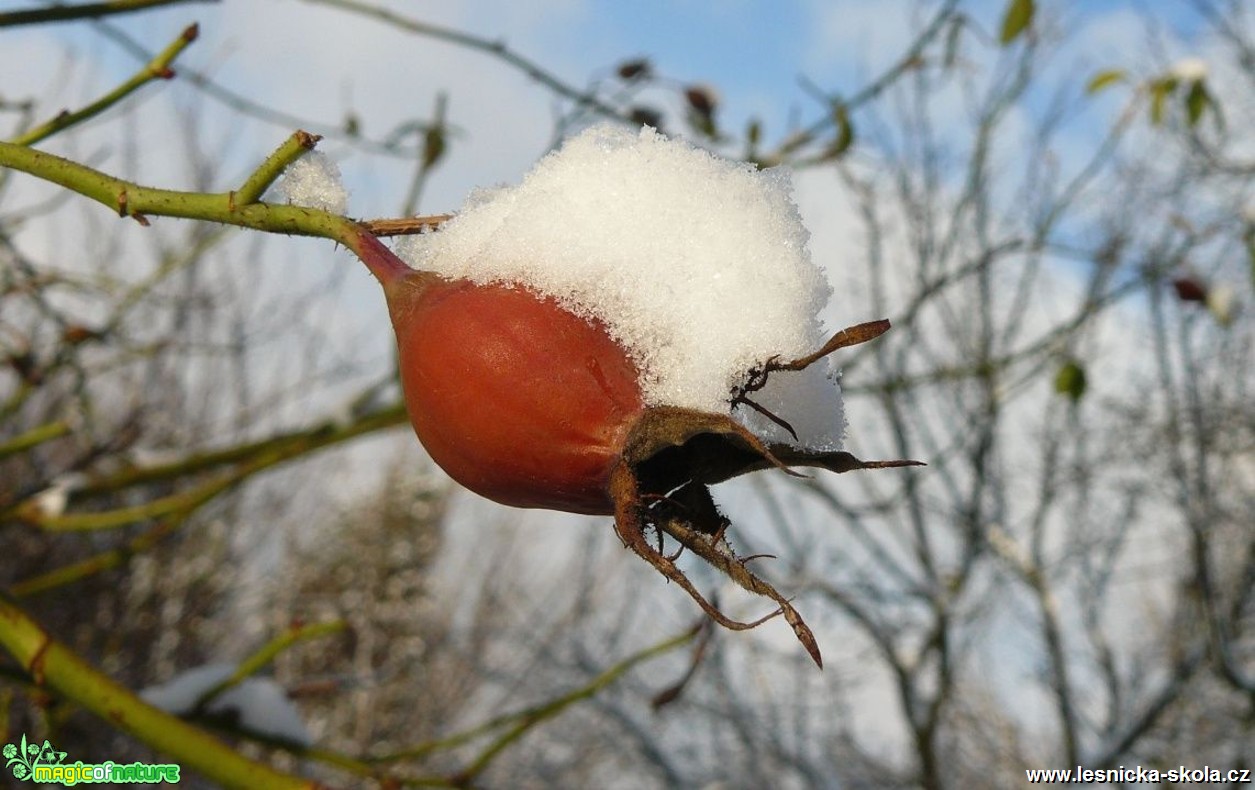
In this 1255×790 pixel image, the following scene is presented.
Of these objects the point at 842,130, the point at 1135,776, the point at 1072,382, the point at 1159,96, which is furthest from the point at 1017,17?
the point at 1135,776

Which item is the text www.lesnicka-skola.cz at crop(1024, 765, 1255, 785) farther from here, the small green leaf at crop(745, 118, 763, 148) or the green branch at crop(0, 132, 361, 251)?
the green branch at crop(0, 132, 361, 251)

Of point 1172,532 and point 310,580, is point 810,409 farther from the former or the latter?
point 310,580

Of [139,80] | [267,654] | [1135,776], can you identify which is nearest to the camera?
[139,80]

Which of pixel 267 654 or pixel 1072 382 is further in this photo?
pixel 1072 382

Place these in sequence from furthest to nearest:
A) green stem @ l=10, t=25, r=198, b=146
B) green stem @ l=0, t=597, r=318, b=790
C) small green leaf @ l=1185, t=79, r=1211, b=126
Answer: small green leaf @ l=1185, t=79, r=1211, b=126, green stem @ l=10, t=25, r=198, b=146, green stem @ l=0, t=597, r=318, b=790

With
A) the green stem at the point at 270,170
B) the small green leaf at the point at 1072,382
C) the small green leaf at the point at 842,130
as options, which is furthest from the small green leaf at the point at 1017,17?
the green stem at the point at 270,170

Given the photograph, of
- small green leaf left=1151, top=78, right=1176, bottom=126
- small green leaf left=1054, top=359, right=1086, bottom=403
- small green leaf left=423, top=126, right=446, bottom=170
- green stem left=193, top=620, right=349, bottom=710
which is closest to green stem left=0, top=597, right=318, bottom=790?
green stem left=193, top=620, right=349, bottom=710

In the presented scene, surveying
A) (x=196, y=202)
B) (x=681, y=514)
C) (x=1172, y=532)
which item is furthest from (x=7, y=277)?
(x=1172, y=532)

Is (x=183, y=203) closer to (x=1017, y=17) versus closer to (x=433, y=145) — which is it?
(x=433, y=145)
